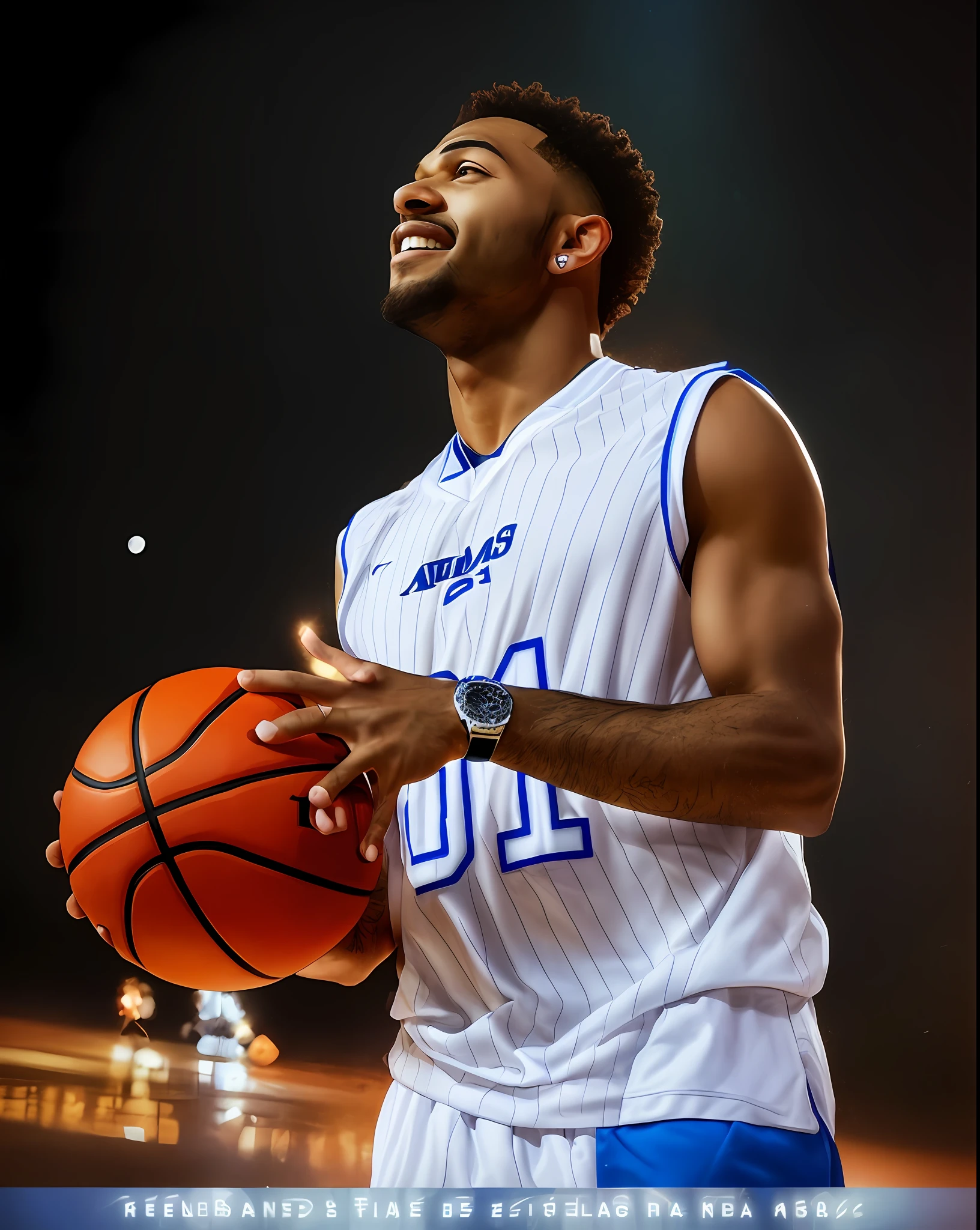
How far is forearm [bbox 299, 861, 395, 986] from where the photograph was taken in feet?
4.53

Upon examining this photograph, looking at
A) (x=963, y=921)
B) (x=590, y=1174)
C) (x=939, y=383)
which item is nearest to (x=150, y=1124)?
(x=590, y=1174)

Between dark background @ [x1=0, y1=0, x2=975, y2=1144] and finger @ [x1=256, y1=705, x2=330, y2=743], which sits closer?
finger @ [x1=256, y1=705, x2=330, y2=743]

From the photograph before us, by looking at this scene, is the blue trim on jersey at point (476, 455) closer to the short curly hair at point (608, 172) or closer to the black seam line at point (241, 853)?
the short curly hair at point (608, 172)

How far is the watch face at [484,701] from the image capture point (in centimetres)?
99

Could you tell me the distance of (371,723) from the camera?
3.13 feet

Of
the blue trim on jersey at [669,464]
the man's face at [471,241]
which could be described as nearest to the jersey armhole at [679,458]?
the blue trim on jersey at [669,464]

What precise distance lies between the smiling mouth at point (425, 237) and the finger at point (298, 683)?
32.5 inches

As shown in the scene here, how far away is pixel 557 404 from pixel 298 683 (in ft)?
2.17

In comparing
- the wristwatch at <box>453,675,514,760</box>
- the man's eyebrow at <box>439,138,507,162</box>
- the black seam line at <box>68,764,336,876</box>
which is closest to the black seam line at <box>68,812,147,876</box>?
the black seam line at <box>68,764,336,876</box>

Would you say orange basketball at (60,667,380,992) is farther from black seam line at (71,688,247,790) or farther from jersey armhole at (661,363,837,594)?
jersey armhole at (661,363,837,594)

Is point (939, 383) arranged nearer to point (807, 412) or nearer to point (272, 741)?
point (807, 412)

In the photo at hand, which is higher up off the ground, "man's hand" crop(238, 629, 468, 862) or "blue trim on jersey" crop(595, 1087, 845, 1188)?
"man's hand" crop(238, 629, 468, 862)

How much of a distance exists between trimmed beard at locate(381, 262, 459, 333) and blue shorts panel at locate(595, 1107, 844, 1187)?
1126mm

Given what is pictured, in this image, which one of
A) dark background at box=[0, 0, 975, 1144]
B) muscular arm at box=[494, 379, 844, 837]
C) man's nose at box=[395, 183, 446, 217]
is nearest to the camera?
muscular arm at box=[494, 379, 844, 837]
